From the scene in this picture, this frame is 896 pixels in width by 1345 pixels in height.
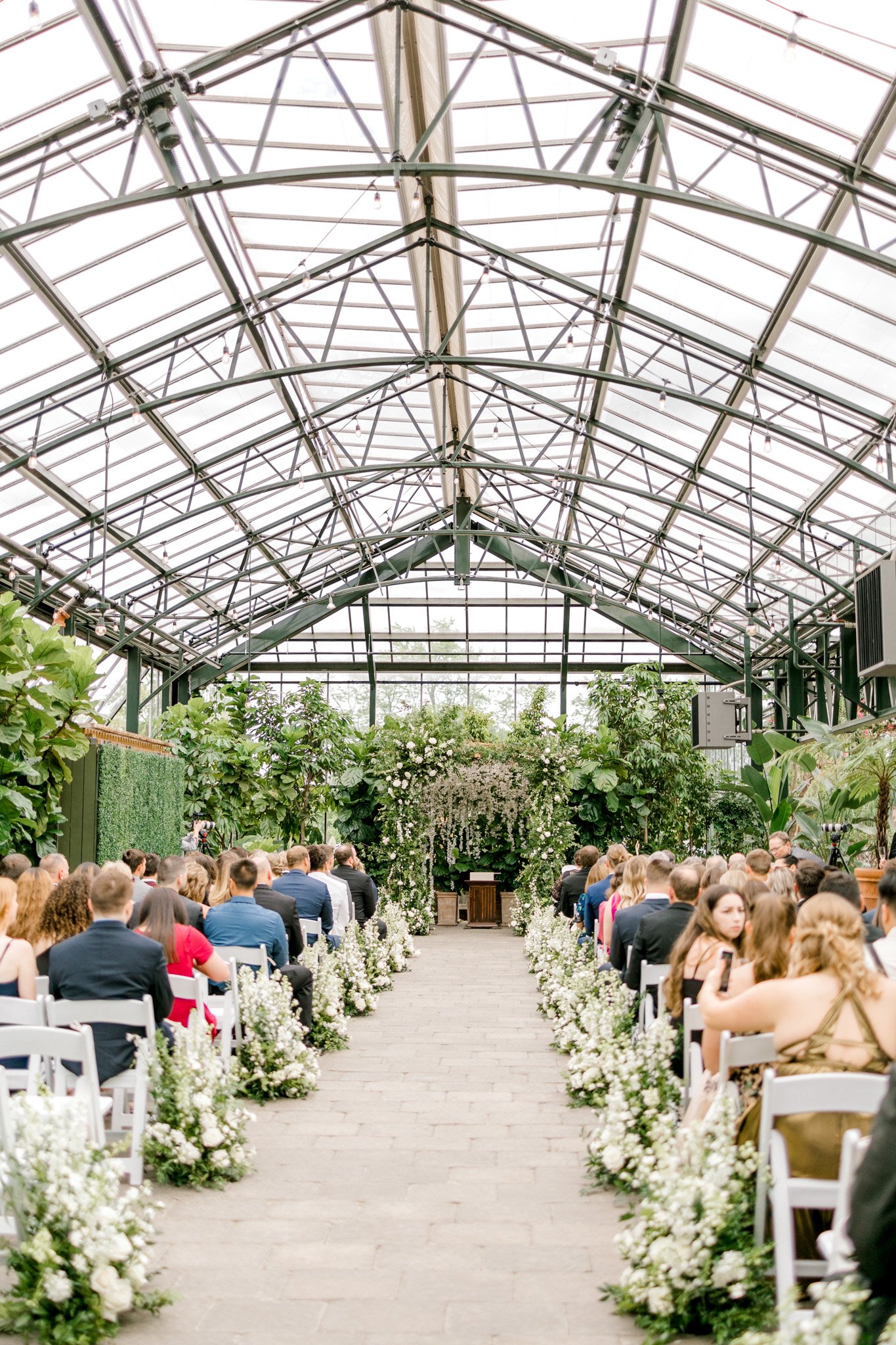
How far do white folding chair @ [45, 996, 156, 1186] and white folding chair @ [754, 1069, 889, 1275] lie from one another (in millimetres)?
2131

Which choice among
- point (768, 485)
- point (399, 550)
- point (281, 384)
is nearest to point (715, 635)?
point (399, 550)

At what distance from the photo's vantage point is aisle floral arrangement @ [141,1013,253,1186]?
429cm

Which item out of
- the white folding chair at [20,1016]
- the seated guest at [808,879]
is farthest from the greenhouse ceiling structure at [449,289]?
the white folding chair at [20,1016]

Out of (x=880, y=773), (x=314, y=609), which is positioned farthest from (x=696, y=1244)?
(x=314, y=609)

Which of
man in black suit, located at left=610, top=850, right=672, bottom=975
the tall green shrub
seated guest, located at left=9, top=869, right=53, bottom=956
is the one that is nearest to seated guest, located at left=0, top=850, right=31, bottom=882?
seated guest, located at left=9, top=869, right=53, bottom=956

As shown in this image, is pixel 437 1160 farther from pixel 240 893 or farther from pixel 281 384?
pixel 281 384

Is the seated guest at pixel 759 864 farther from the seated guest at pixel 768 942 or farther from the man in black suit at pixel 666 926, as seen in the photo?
the seated guest at pixel 768 942

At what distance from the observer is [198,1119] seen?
4.39 meters

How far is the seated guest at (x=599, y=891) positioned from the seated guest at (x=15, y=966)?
4.56 metres

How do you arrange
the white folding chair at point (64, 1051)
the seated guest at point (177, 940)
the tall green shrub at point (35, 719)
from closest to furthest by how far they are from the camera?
the white folding chair at point (64, 1051) → the seated guest at point (177, 940) → the tall green shrub at point (35, 719)

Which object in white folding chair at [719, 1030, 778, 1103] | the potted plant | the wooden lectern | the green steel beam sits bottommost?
the wooden lectern

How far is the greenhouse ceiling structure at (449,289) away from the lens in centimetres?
758

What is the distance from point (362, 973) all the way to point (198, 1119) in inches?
179

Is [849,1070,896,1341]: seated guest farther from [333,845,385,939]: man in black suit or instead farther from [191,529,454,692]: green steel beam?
[191,529,454,692]: green steel beam
